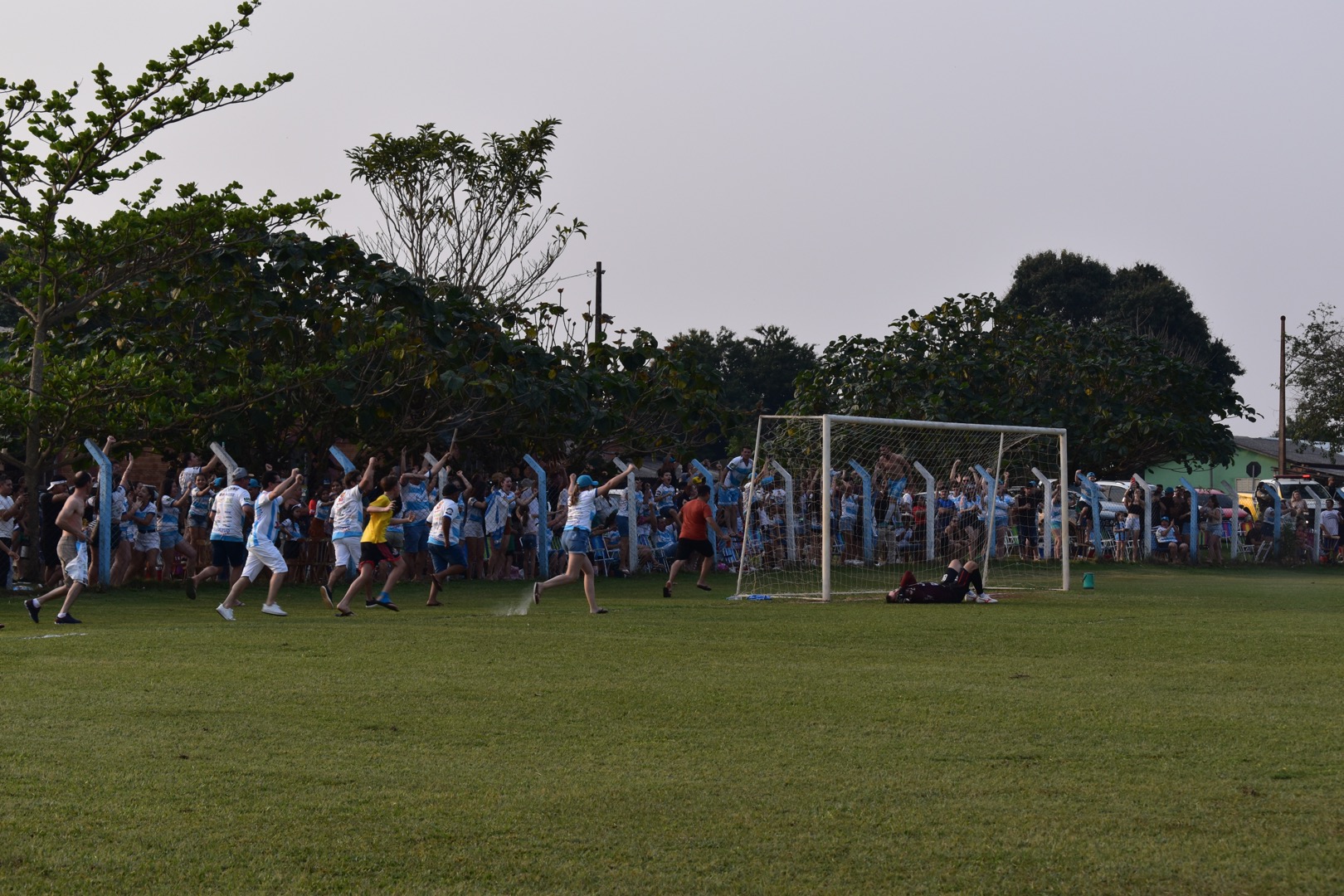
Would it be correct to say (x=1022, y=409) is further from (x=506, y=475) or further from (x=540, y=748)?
(x=540, y=748)

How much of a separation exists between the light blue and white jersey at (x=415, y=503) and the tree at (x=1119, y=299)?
4497cm

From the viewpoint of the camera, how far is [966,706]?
29.4 ft

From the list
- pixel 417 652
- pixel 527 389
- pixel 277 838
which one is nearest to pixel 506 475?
pixel 527 389

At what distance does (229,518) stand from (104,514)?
323cm

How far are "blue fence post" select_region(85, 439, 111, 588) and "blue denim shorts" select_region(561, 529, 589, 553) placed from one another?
6.91 metres

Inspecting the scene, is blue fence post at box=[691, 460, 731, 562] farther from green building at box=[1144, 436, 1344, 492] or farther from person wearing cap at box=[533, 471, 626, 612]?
green building at box=[1144, 436, 1344, 492]

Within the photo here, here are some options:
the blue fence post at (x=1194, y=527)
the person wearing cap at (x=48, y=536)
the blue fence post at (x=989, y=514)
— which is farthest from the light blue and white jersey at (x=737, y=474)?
the person wearing cap at (x=48, y=536)

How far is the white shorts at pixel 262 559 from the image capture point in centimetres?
1563

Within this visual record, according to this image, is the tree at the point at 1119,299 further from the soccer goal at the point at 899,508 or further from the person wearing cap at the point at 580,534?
the person wearing cap at the point at 580,534

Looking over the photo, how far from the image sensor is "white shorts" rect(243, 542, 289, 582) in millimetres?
15633

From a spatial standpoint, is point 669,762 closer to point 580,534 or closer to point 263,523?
point 580,534

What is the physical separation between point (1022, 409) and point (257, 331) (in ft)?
62.7

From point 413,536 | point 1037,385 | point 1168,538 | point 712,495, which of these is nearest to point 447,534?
point 413,536

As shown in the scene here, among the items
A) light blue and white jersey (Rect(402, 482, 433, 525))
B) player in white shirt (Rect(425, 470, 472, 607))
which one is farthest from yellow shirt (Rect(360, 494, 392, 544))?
light blue and white jersey (Rect(402, 482, 433, 525))
